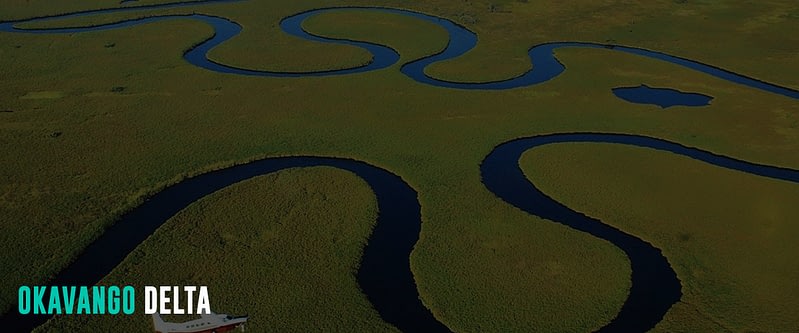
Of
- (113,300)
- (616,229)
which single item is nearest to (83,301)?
(113,300)

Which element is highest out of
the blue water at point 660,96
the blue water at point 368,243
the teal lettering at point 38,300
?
the blue water at point 660,96

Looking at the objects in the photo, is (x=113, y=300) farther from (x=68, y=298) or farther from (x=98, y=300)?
(x=68, y=298)

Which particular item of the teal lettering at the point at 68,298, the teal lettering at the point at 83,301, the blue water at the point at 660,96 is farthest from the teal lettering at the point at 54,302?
the blue water at the point at 660,96

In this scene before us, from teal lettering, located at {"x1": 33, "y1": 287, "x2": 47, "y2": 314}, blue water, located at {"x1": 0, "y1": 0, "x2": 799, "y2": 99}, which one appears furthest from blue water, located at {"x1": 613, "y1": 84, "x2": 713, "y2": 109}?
teal lettering, located at {"x1": 33, "y1": 287, "x2": 47, "y2": 314}

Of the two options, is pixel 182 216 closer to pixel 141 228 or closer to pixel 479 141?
pixel 141 228

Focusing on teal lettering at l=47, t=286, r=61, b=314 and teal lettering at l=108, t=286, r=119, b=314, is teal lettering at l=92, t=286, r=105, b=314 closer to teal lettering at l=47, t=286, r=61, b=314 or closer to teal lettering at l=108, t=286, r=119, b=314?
teal lettering at l=108, t=286, r=119, b=314

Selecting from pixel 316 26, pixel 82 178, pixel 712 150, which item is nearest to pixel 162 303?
pixel 82 178

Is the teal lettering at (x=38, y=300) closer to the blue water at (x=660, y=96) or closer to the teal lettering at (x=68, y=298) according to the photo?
the teal lettering at (x=68, y=298)
